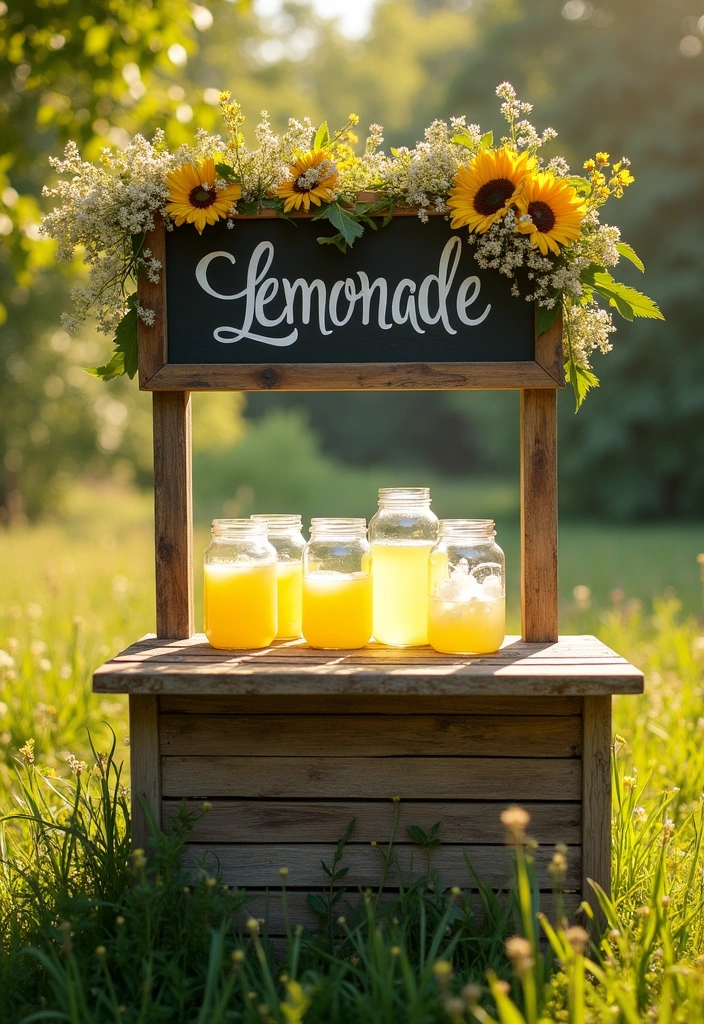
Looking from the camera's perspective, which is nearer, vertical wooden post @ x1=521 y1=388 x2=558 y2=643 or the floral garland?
the floral garland

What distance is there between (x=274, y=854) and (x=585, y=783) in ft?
2.27

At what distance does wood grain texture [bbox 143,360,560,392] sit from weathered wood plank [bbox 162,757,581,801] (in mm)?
830

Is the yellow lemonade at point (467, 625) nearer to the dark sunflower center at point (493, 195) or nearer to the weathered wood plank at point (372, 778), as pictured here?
the weathered wood plank at point (372, 778)

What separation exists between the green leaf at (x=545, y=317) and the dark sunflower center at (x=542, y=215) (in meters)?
0.17

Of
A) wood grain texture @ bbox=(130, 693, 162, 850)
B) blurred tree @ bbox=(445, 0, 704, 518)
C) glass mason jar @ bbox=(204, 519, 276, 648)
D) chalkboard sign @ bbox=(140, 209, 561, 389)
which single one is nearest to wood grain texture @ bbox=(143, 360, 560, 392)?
chalkboard sign @ bbox=(140, 209, 561, 389)

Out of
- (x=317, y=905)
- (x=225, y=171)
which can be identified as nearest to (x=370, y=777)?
(x=317, y=905)

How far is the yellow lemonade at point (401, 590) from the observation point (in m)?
2.23

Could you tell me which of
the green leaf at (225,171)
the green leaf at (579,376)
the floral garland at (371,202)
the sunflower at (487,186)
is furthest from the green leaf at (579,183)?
the green leaf at (225,171)

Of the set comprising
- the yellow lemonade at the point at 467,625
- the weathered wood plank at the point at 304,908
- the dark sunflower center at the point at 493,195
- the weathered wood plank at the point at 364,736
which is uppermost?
the dark sunflower center at the point at 493,195

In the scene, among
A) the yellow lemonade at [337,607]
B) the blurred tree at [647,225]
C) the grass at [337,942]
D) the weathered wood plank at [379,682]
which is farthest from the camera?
the blurred tree at [647,225]

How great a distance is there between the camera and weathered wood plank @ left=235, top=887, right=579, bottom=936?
6.85ft

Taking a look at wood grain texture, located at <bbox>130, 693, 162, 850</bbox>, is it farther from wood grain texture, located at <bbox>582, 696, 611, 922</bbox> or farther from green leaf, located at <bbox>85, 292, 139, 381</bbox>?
wood grain texture, located at <bbox>582, 696, 611, 922</bbox>

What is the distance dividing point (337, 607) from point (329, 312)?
67 centimetres

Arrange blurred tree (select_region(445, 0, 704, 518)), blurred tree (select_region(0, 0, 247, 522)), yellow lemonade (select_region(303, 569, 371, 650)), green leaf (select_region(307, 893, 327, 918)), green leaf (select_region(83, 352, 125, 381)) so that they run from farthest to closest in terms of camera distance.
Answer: blurred tree (select_region(445, 0, 704, 518)) → blurred tree (select_region(0, 0, 247, 522)) → green leaf (select_region(83, 352, 125, 381)) → yellow lemonade (select_region(303, 569, 371, 650)) → green leaf (select_region(307, 893, 327, 918))
